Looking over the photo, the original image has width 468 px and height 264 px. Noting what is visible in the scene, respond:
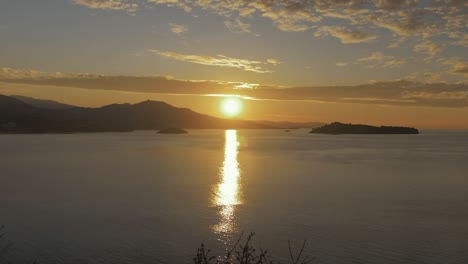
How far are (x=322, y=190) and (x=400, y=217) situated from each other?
1446 centimetres

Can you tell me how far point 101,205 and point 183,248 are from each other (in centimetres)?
1469

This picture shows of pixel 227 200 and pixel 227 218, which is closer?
pixel 227 218

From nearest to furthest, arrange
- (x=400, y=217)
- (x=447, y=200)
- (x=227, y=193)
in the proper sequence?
(x=400, y=217)
(x=447, y=200)
(x=227, y=193)

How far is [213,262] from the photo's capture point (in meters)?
19.9

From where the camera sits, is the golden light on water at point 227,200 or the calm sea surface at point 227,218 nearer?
the calm sea surface at point 227,218

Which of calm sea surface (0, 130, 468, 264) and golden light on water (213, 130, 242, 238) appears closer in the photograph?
calm sea surface (0, 130, 468, 264)

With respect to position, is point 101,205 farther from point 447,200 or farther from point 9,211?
point 447,200

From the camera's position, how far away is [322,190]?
44.5m

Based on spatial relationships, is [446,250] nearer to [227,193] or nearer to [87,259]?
[87,259]

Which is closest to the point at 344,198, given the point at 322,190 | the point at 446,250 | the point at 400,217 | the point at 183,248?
the point at 322,190

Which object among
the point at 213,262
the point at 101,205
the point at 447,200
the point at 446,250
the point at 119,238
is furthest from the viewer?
the point at 447,200

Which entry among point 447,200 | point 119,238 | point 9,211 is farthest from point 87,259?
point 447,200

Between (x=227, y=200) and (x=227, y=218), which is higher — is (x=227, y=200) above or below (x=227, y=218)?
below

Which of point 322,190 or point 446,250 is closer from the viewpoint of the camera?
point 446,250
